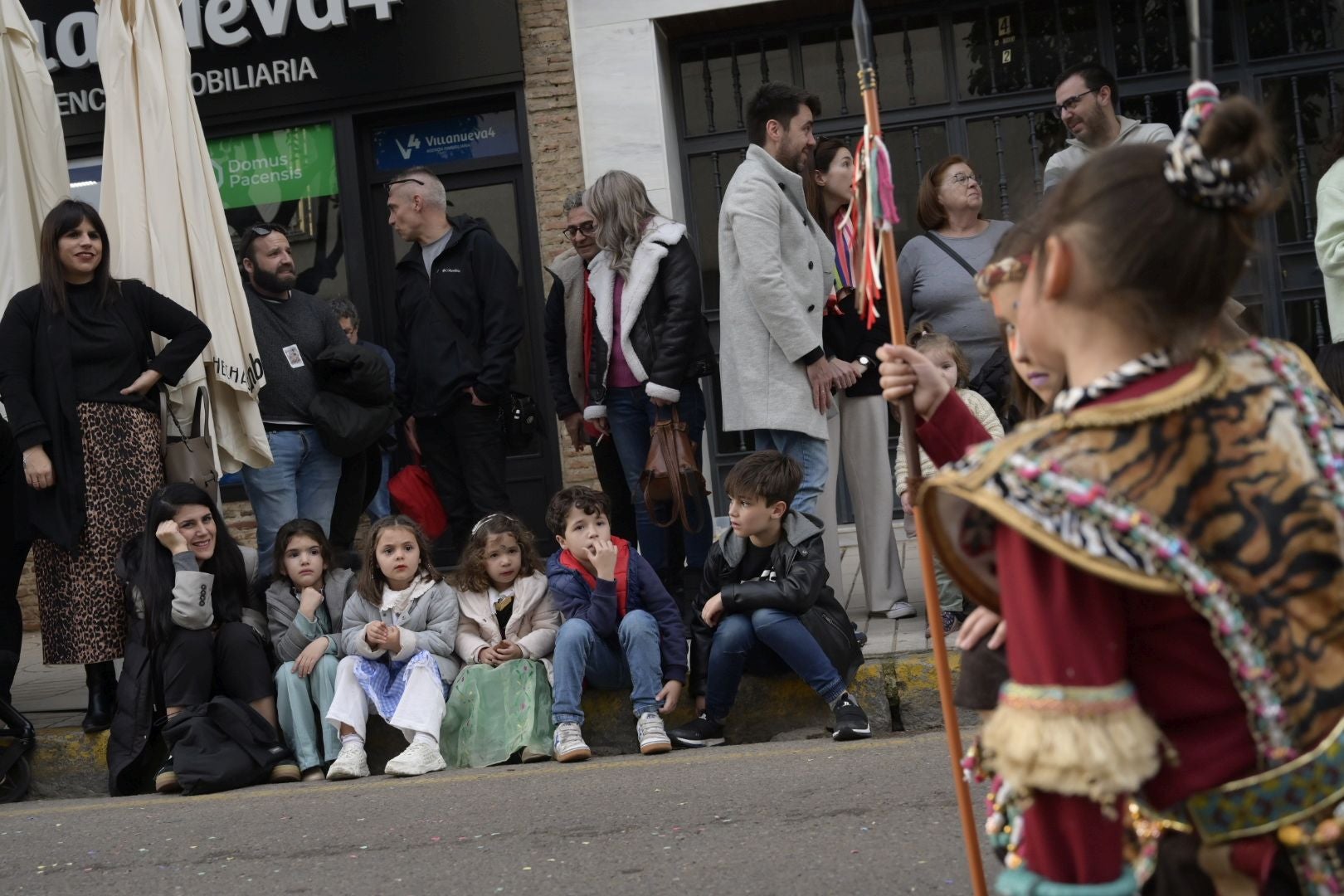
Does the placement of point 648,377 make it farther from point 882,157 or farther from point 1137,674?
point 1137,674

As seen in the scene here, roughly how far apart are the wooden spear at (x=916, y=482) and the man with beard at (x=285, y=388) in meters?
5.24

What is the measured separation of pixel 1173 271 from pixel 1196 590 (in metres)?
0.40

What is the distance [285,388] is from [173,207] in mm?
990

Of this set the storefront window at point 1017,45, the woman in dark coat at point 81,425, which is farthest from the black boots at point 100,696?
the storefront window at point 1017,45

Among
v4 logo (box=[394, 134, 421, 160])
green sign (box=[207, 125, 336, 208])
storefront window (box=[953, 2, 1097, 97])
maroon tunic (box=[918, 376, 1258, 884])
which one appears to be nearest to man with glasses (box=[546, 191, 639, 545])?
v4 logo (box=[394, 134, 421, 160])

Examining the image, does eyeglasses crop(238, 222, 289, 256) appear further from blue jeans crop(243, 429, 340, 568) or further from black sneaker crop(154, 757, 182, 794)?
black sneaker crop(154, 757, 182, 794)

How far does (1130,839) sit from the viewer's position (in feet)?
7.01

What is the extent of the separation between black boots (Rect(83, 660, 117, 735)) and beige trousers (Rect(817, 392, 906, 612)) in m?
3.21

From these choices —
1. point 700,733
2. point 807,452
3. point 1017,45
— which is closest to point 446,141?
point 1017,45

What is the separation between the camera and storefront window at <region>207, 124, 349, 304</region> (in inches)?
433

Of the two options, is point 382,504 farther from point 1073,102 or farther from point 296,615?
point 1073,102

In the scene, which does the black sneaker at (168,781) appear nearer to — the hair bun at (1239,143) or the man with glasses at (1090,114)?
the man with glasses at (1090,114)

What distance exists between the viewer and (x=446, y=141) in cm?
1090

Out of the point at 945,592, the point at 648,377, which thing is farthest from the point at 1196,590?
the point at 648,377
